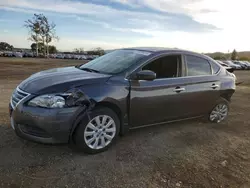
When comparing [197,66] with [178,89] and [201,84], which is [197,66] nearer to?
[201,84]

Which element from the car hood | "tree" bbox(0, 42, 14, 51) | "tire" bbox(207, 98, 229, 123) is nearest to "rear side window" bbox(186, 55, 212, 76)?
"tire" bbox(207, 98, 229, 123)

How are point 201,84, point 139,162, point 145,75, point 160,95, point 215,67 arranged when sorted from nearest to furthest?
point 139,162 → point 145,75 → point 160,95 → point 201,84 → point 215,67

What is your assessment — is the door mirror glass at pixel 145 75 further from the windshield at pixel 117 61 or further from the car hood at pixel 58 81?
the car hood at pixel 58 81

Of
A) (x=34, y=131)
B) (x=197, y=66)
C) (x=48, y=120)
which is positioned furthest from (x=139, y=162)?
(x=197, y=66)

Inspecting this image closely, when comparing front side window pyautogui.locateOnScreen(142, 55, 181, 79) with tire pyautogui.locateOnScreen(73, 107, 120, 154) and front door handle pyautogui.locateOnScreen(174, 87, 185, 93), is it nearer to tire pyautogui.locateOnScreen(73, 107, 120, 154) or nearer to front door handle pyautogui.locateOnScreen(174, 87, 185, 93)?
front door handle pyautogui.locateOnScreen(174, 87, 185, 93)

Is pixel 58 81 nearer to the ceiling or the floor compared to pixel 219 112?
nearer to the ceiling

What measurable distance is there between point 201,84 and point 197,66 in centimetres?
38

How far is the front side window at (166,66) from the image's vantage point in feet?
15.2

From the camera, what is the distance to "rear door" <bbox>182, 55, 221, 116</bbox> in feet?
16.8

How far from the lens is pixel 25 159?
146 inches

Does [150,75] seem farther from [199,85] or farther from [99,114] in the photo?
[199,85]

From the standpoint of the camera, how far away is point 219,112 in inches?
236

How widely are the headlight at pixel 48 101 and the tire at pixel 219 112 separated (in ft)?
11.7

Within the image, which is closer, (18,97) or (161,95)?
(18,97)
